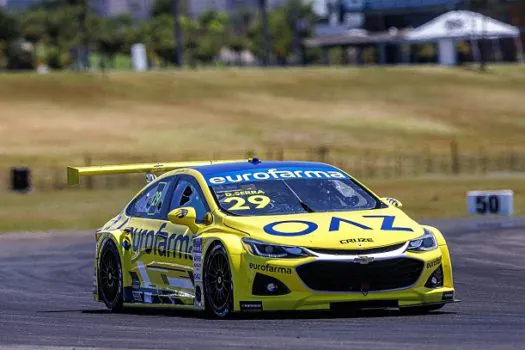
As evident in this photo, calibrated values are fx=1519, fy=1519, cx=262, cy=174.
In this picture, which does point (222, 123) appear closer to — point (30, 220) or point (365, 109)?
point (365, 109)

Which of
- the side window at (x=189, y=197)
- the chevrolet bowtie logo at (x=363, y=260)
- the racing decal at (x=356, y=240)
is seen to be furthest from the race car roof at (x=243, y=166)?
the chevrolet bowtie logo at (x=363, y=260)

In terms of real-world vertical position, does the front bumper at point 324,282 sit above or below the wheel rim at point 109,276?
above

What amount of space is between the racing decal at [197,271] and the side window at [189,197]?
288 millimetres

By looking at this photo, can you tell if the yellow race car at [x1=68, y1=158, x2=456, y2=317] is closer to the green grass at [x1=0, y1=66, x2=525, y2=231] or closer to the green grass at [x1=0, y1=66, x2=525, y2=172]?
the green grass at [x1=0, y1=66, x2=525, y2=231]

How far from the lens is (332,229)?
11445mm

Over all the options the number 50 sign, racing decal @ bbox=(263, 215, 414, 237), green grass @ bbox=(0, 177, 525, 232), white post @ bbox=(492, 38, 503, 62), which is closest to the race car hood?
racing decal @ bbox=(263, 215, 414, 237)

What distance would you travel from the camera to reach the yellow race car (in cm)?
1130

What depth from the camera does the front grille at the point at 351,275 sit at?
11.2 metres

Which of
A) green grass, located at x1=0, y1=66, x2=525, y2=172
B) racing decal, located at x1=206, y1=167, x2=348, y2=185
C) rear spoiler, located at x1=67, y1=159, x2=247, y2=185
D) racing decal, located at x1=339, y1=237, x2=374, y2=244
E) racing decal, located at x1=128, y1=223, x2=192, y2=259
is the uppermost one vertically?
racing decal, located at x1=206, y1=167, x2=348, y2=185

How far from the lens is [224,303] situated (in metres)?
11.6

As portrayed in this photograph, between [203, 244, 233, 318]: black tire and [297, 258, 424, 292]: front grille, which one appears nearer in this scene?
[297, 258, 424, 292]: front grille

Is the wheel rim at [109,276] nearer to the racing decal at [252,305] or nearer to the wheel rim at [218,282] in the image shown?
the wheel rim at [218,282]

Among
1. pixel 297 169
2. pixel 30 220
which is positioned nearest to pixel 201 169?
pixel 297 169

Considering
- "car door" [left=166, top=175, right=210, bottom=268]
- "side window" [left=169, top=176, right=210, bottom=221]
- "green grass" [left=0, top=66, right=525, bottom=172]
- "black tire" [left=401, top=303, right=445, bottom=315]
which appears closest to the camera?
"black tire" [left=401, top=303, right=445, bottom=315]
